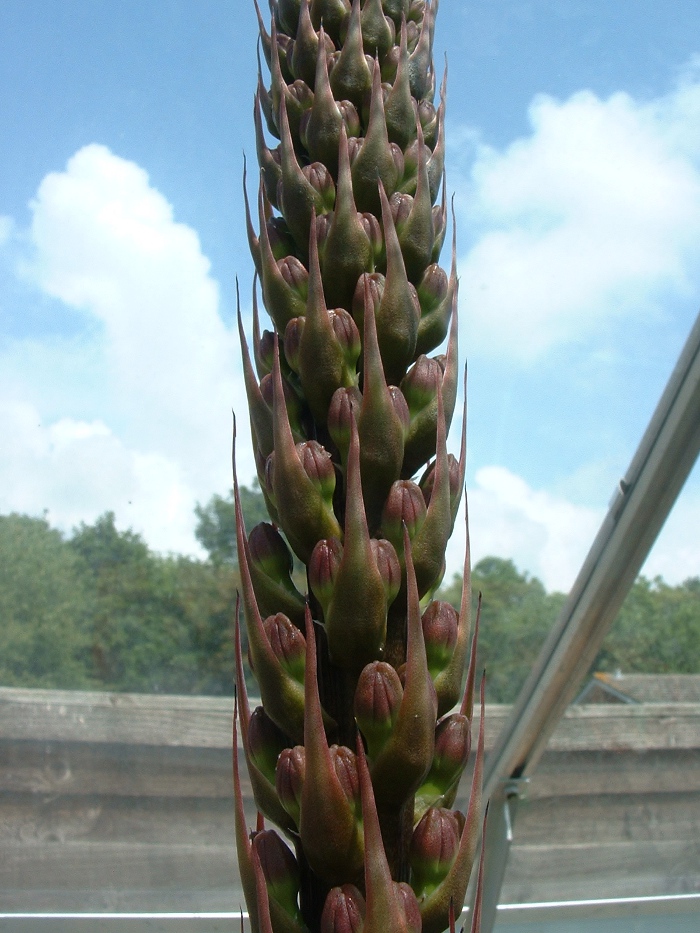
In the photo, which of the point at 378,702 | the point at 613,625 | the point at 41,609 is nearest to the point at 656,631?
the point at 613,625

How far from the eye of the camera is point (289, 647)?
65 centimetres

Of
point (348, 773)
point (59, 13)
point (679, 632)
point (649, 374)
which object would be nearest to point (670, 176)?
point (649, 374)

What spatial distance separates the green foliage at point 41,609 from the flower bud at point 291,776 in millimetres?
1730

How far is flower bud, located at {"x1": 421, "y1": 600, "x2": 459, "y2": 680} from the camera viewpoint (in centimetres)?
68

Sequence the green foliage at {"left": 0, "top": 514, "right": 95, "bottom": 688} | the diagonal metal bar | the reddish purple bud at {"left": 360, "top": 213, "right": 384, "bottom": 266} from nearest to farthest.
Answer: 1. the reddish purple bud at {"left": 360, "top": 213, "right": 384, "bottom": 266}
2. the diagonal metal bar
3. the green foliage at {"left": 0, "top": 514, "right": 95, "bottom": 688}

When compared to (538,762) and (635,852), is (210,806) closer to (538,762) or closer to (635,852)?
(538,762)

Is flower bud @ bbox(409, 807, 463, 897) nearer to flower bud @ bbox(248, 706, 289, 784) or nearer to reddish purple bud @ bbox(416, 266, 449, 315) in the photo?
flower bud @ bbox(248, 706, 289, 784)

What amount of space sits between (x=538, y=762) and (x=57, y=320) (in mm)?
2041

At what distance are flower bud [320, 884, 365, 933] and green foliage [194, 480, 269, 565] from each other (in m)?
1.68

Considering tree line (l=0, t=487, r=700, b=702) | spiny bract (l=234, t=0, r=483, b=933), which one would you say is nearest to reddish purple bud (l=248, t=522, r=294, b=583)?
spiny bract (l=234, t=0, r=483, b=933)

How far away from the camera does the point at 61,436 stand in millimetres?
2174

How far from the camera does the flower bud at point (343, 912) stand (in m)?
0.56

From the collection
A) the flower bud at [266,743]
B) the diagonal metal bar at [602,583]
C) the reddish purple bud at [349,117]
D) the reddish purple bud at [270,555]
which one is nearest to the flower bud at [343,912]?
the flower bud at [266,743]

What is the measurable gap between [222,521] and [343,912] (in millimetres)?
1762
